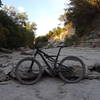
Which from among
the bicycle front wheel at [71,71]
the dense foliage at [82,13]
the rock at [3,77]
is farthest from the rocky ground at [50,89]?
the dense foliage at [82,13]

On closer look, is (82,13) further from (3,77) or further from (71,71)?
(3,77)

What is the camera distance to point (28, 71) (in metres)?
6.10

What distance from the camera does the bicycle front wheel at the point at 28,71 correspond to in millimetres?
5926

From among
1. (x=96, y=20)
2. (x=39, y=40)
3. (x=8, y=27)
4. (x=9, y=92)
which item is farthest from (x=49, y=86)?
(x=96, y=20)

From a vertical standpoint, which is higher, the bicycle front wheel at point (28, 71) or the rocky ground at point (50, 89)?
the bicycle front wheel at point (28, 71)

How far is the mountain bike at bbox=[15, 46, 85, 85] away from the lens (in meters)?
5.99

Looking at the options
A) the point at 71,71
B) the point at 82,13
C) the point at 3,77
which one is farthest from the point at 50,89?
the point at 82,13

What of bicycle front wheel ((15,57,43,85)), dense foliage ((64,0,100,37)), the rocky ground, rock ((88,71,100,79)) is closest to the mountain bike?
bicycle front wheel ((15,57,43,85))

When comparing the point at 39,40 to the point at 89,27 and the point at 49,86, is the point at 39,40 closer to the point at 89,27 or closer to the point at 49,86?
the point at 49,86

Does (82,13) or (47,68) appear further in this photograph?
(82,13)

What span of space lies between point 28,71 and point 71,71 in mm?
966

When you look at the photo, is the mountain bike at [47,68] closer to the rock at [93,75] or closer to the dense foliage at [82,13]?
the rock at [93,75]

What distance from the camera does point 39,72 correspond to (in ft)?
19.6

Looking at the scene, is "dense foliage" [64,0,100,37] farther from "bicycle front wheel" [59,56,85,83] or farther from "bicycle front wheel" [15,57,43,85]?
"bicycle front wheel" [15,57,43,85]
